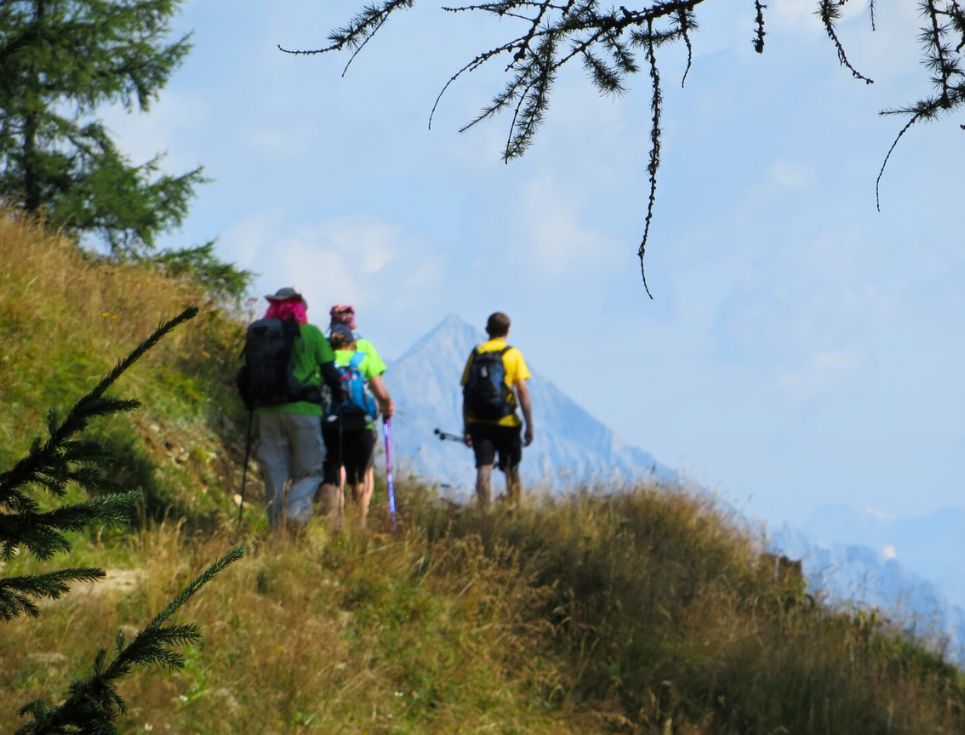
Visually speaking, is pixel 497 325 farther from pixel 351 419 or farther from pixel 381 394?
pixel 351 419

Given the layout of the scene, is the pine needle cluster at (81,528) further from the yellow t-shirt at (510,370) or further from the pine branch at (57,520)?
the yellow t-shirt at (510,370)

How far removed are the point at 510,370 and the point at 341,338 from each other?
2.08 m

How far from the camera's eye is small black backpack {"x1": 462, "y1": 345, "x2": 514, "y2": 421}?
34.7 ft

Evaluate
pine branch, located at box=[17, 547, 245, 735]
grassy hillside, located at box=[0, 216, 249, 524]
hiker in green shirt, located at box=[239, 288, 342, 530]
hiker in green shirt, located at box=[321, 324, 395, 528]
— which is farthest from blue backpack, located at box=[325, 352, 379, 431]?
pine branch, located at box=[17, 547, 245, 735]

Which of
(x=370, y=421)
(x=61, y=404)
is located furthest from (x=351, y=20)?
(x=61, y=404)

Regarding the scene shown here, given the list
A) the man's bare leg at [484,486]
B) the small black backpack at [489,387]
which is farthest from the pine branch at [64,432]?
the man's bare leg at [484,486]

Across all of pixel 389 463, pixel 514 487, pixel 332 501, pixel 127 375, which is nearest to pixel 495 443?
pixel 514 487

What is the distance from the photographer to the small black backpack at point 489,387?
10562 millimetres

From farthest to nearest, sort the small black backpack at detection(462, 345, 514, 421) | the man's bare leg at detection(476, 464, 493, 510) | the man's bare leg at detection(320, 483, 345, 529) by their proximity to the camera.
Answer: the man's bare leg at detection(476, 464, 493, 510), the small black backpack at detection(462, 345, 514, 421), the man's bare leg at detection(320, 483, 345, 529)

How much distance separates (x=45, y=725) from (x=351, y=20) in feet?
8.26

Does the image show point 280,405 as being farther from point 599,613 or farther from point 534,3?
point 534,3

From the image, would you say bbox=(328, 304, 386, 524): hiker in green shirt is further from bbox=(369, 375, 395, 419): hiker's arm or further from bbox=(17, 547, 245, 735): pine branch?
bbox=(17, 547, 245, 735): pine branch

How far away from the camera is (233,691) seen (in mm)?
6582

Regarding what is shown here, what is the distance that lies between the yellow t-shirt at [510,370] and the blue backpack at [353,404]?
5.51 feet
